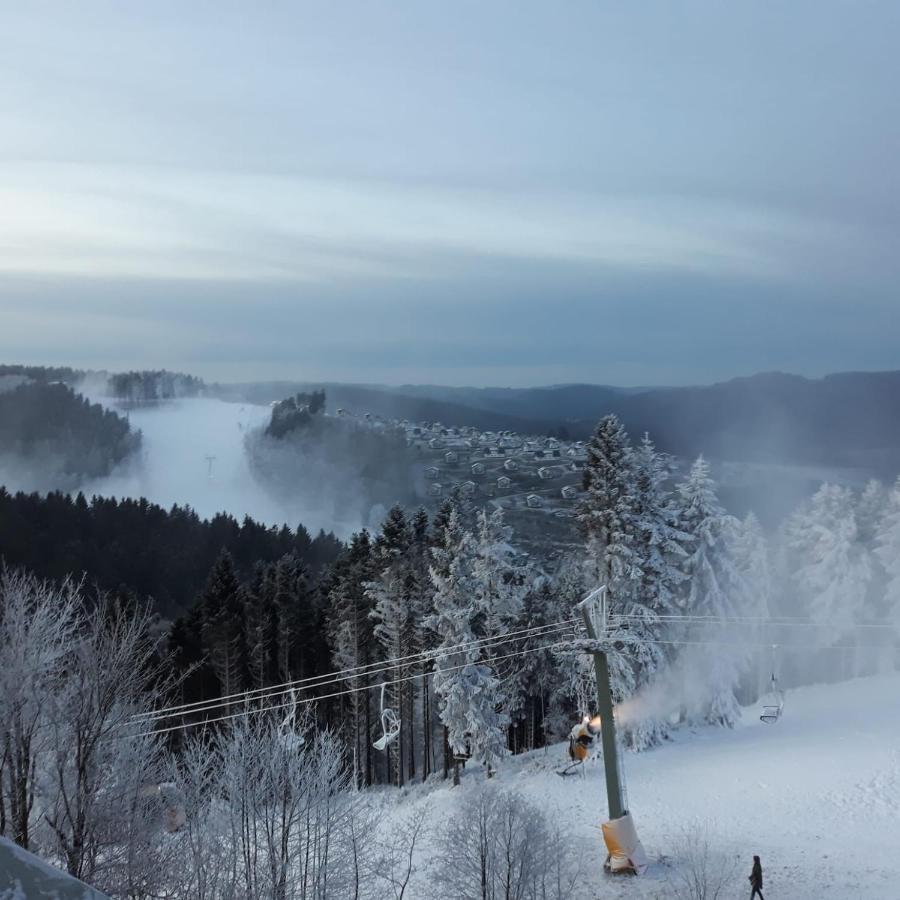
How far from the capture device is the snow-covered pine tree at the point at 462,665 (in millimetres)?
36812

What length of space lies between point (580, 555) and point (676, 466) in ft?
76.7

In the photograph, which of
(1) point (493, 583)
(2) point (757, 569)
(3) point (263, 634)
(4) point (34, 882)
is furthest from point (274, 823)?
(2) point (757, 569)

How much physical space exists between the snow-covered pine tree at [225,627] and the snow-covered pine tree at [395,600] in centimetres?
739

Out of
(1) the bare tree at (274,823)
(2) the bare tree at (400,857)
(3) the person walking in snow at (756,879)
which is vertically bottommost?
(2) the bare tree at (400,857)

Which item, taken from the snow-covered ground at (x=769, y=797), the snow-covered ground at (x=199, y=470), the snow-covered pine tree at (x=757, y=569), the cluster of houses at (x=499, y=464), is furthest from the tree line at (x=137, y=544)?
the snow-covered ground at (x=769, y=797)

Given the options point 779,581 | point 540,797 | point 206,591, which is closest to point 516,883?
point 540,797

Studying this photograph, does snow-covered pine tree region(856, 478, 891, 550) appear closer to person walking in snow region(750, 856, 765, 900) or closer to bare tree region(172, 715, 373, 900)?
person walking in snow region(750, 856, 765, 900)

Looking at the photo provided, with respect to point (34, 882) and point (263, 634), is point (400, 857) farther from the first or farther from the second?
point (34, 882)

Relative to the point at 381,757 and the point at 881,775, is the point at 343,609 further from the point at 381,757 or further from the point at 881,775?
the point at 881,775

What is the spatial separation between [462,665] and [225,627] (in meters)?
14.2

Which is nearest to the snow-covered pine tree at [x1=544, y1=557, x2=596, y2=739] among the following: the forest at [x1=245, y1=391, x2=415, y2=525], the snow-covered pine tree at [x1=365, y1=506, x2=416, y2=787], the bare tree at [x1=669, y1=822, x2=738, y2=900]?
the snow-covered pine tree at [x1=365, y1=506, x2=416, y2=787]

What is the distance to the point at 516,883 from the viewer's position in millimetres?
21109

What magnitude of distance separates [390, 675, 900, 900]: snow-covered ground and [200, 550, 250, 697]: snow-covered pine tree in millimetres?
11184

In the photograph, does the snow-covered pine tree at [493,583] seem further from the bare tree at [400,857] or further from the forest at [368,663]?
the bare tree at [400,857]
